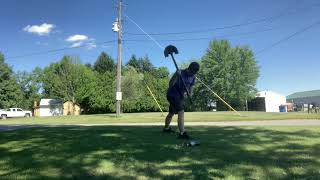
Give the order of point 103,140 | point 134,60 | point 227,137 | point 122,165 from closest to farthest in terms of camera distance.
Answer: point 122,165 → point 103,140 → point 227,137 → point 134,60

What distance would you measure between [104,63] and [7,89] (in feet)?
88.6

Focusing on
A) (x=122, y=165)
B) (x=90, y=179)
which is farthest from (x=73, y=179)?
(x=122, y=165)

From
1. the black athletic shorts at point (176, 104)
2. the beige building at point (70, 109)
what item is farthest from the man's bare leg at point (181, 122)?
the beige building at point (70, 109)

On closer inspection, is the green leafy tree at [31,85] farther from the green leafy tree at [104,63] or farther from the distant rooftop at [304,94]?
the distant rooftop at [304,94]

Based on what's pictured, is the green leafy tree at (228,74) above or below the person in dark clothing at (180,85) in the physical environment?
above

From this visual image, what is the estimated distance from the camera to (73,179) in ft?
18.3

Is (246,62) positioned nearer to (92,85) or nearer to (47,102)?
(92,85)

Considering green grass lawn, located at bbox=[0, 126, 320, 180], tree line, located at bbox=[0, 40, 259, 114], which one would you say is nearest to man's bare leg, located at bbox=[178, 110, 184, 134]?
green grass lawn, located at bbox=[0, 126, 320, 180]

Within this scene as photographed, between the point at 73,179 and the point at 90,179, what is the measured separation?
0.21 metres

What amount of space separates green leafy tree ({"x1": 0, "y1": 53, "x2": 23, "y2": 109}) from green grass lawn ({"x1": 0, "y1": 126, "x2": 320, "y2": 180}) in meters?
75.0

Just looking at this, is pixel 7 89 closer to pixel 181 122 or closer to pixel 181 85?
pixel 181 85

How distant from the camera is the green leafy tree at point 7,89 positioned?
80.1 meters

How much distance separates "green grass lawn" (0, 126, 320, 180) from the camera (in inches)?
230

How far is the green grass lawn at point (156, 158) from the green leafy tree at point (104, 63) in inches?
3692
